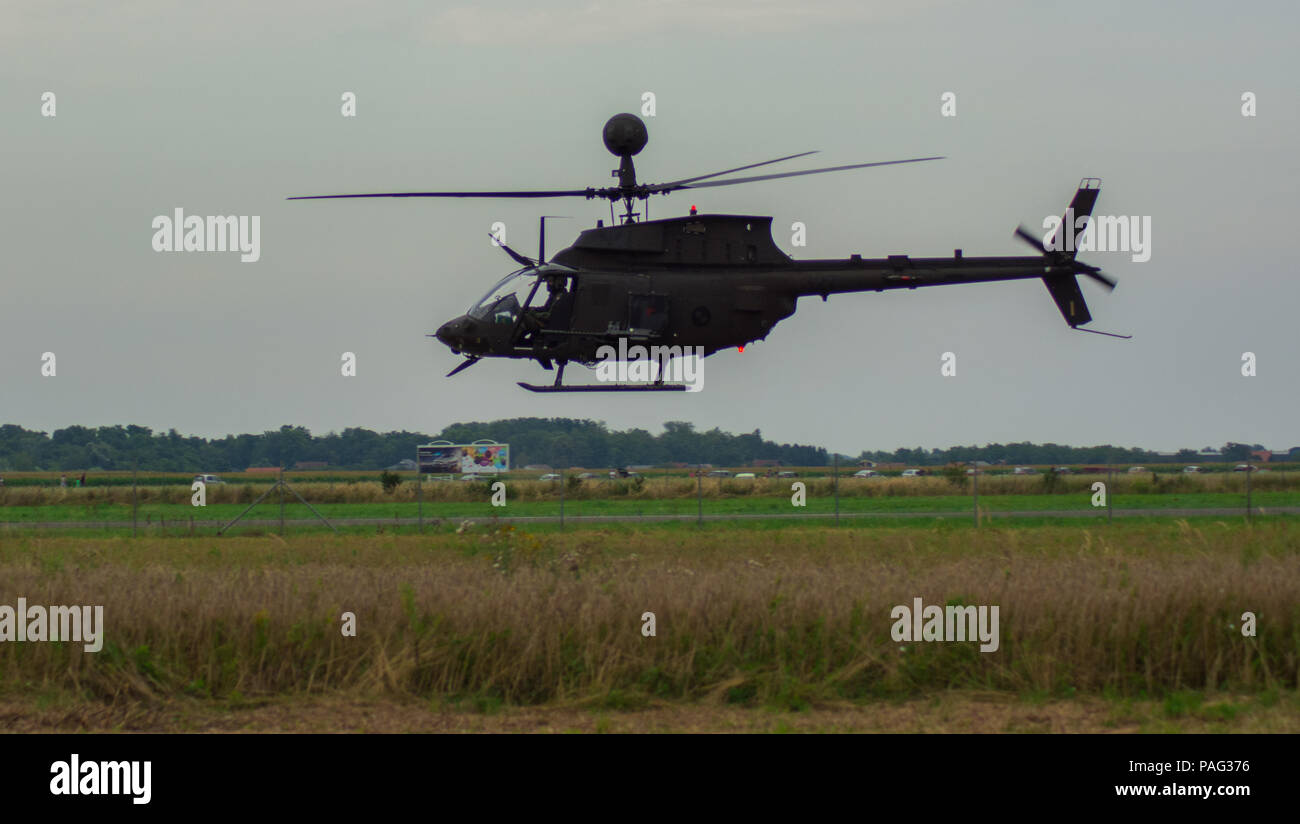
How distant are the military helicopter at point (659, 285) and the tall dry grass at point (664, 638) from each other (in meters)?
7.52

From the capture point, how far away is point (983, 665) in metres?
11.5

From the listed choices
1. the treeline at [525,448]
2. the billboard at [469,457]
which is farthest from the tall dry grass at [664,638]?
the billboard at [469,457]

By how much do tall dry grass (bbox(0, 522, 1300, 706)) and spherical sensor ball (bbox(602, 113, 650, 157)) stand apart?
8.28 m

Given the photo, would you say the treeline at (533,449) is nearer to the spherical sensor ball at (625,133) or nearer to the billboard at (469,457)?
the billboard at (469,457)

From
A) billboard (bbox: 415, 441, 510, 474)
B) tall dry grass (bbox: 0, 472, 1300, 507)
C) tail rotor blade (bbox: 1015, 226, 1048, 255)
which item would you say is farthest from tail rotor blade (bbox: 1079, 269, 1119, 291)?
billboard (bbox: 415, 441, 510, 474)

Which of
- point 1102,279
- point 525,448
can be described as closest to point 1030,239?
point 1102,279

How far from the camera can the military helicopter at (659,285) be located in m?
20.2

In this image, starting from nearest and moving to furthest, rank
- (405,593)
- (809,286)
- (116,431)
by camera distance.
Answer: (405,593), (809,286), (116,431)

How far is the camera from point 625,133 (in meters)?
19.0

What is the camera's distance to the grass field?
1063cm

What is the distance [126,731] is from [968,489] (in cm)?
4512

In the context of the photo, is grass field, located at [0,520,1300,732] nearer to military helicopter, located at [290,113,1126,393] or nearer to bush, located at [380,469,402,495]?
military helicopter, located at [290,113,1126,393]
